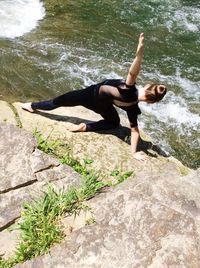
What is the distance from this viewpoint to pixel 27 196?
4.46 metres

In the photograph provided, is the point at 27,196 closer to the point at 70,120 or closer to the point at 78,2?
the point at 70,120

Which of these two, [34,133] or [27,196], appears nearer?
[27,196]

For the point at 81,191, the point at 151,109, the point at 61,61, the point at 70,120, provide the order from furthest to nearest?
1. the point at 61,61
2. the point at 151,109
3. the point at 70,120
4. the point at 81,191

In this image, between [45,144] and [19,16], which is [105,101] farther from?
[19,16]

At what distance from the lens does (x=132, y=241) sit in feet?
12.5

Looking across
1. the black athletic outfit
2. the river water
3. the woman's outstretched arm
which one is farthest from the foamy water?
the woman's outstretched arm

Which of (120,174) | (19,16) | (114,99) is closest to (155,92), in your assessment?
(114,99)

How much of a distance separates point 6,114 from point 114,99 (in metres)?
1.52

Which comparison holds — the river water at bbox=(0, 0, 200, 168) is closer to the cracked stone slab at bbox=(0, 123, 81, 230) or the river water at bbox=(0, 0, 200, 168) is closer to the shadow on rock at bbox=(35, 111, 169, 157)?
the shadow on rock at bbox=(35, 111, 169, 157)

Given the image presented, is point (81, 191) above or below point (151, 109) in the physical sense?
above

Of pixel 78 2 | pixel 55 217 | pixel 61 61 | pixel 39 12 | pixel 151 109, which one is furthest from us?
pixel 78 2

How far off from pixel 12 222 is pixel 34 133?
1.52m

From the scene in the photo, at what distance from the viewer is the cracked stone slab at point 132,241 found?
12.0 ft

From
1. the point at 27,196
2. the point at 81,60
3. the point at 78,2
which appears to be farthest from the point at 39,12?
the point at 27,196
